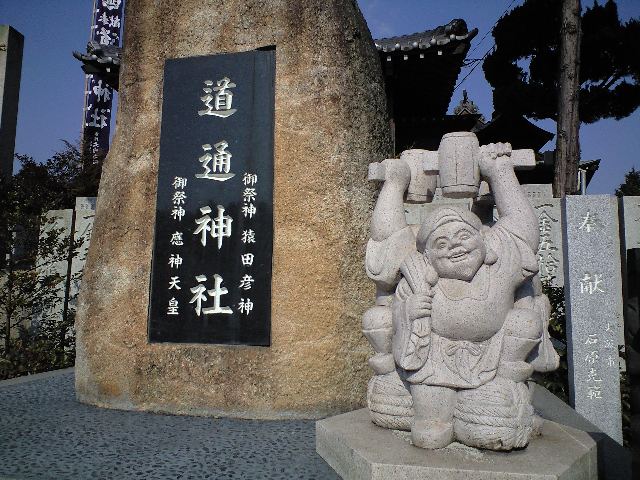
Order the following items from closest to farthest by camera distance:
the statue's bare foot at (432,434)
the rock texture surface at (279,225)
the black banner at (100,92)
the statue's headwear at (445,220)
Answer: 1. the statue's bare foot at (432,434)
2. the statue's headwear at (445,220)
3. the rock texture surface at (279,225)
4. the black banner at (100,92)

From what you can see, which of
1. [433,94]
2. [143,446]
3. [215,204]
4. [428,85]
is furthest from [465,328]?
[433,94]

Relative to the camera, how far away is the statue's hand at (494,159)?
8.95 ft

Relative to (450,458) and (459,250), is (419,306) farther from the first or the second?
(450,458)

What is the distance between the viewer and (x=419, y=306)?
2.48 metres

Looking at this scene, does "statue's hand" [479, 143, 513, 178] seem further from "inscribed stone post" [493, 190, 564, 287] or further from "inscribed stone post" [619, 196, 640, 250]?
"inscribed stone post" [619, 196, 640, 250]

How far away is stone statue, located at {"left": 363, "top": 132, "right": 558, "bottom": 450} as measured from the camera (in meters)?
2.39

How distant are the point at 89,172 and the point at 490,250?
9.45 m

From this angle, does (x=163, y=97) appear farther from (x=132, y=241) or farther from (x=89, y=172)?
(x=89, y=172)

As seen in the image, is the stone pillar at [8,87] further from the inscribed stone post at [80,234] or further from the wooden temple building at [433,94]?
the wooden temple building at [433,94]

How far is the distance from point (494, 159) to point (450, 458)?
1611 mm

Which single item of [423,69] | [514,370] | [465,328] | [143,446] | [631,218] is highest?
[423,69]

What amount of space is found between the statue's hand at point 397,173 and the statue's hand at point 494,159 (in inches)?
17.1

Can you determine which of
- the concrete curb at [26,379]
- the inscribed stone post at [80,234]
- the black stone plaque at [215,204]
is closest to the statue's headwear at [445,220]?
the black stone plaque at [215,204]

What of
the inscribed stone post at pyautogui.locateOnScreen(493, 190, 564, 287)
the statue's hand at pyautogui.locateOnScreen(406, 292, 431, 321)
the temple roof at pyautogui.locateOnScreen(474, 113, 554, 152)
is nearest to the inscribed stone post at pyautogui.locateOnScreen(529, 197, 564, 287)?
the inscribed stone post at pyautogui.locateOnScreen(493, 190, 564, 287)
